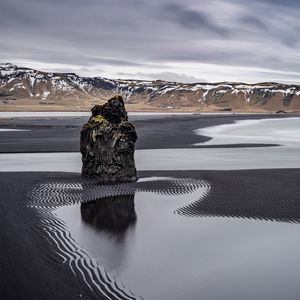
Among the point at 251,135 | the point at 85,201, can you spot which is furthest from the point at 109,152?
the point at 251,135

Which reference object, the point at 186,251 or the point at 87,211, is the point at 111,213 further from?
the point at 186,251

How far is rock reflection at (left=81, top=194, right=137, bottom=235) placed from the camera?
15.4 m

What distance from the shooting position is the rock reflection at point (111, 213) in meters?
15.4

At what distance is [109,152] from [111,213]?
715 centimetres

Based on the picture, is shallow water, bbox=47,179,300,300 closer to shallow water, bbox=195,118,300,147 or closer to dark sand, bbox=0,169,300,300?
dark sand, bbox=0,169,300,300

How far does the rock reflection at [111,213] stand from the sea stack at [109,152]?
11.9ft

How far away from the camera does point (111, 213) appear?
1716 cm

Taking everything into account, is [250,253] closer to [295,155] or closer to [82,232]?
[82,232]

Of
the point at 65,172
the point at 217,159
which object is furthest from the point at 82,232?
the point at 217,159

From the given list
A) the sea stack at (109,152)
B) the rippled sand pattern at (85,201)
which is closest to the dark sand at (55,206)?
the rippled sand pattern at (85,201)

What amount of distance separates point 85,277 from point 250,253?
15.3ft

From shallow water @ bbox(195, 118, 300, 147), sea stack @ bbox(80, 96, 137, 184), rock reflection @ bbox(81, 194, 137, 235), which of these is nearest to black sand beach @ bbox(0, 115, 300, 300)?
rock reflection @ bbox(81, 194, 137, 235)

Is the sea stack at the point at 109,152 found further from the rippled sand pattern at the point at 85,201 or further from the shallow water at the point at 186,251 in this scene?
the shallow water at the point at 186,251

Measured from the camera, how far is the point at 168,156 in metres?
34.5
